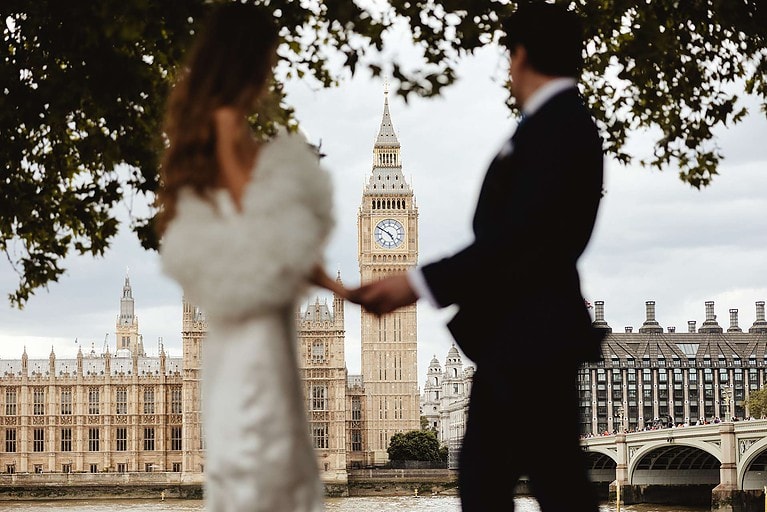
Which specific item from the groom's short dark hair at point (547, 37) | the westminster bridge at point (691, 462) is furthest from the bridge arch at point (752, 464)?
the groom's short dark hair at point (547, 37)

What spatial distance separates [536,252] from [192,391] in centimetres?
5808

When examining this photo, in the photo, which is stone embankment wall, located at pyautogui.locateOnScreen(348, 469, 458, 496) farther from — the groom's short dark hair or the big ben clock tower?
the groom's short dark hair

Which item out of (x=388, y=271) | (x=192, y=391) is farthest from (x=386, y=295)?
(x=388, y=271)

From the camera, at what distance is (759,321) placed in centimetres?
7825

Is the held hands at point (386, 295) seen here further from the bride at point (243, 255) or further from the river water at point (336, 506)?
the river water at point (336, 506)

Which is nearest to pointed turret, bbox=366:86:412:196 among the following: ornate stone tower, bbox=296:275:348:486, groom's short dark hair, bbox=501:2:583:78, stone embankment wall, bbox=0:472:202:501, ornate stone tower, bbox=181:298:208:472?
ornate stone tower, bbox=296:275:348:486

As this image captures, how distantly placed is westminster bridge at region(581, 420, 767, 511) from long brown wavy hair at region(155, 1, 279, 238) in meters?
32.2

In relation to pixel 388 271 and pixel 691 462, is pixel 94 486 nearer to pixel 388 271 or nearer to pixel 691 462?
pixel 388 271

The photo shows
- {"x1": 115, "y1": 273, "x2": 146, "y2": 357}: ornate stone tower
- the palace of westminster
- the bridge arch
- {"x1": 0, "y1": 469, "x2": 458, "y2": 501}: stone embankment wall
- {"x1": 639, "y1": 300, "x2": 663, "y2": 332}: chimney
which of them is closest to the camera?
the bridge arch

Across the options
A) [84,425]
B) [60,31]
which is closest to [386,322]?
[84,425]

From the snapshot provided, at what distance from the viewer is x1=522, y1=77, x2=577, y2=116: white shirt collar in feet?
8.63

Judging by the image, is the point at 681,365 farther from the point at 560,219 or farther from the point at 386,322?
the point at 560,219

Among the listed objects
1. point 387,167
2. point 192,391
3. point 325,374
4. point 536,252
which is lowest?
point 192,391

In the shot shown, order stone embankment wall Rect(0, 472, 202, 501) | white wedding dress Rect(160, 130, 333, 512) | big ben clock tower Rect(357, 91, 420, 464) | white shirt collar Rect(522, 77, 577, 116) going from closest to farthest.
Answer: white wedding dress Rect(160, 130, 333, 512) < white shirt collar Rect(522, 77, 577, 116) < stone embankment wall Rect(0, 472, 202, 501) < big ben clock tower Rect(357, 91, 420, 464)
